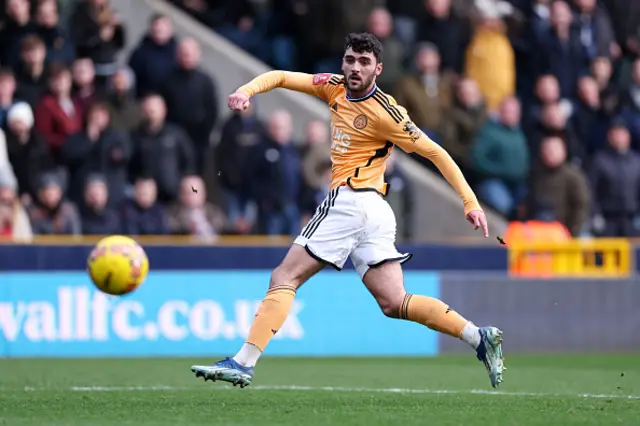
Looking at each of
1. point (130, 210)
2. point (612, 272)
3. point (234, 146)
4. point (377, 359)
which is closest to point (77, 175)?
point (130, 210)

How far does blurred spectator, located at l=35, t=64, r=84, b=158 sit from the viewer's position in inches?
615

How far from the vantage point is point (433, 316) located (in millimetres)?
9422

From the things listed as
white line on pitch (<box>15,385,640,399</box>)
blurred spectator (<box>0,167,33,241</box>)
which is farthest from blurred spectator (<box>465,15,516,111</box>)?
white line on pitch (<box>15,385,640,399</box>)

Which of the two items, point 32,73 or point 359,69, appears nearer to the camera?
point 359,69

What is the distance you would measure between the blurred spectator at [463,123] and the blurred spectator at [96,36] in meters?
4.13

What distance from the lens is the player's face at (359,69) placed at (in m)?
9.19

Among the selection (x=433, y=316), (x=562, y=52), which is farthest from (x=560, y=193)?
(x=433, y=316)

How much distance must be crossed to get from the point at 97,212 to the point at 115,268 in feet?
15.3

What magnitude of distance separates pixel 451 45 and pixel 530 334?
431cm

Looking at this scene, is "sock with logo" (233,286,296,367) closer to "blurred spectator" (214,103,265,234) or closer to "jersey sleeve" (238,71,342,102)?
"jersey sleeve" (238,71,342,102)

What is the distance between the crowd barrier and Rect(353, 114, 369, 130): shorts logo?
6.02 meters

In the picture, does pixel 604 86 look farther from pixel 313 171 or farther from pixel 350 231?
pixel 350 231

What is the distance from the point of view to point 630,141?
19.7m

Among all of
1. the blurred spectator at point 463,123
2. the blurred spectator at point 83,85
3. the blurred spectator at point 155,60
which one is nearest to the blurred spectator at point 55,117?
the blurred spectator at point 83,85
